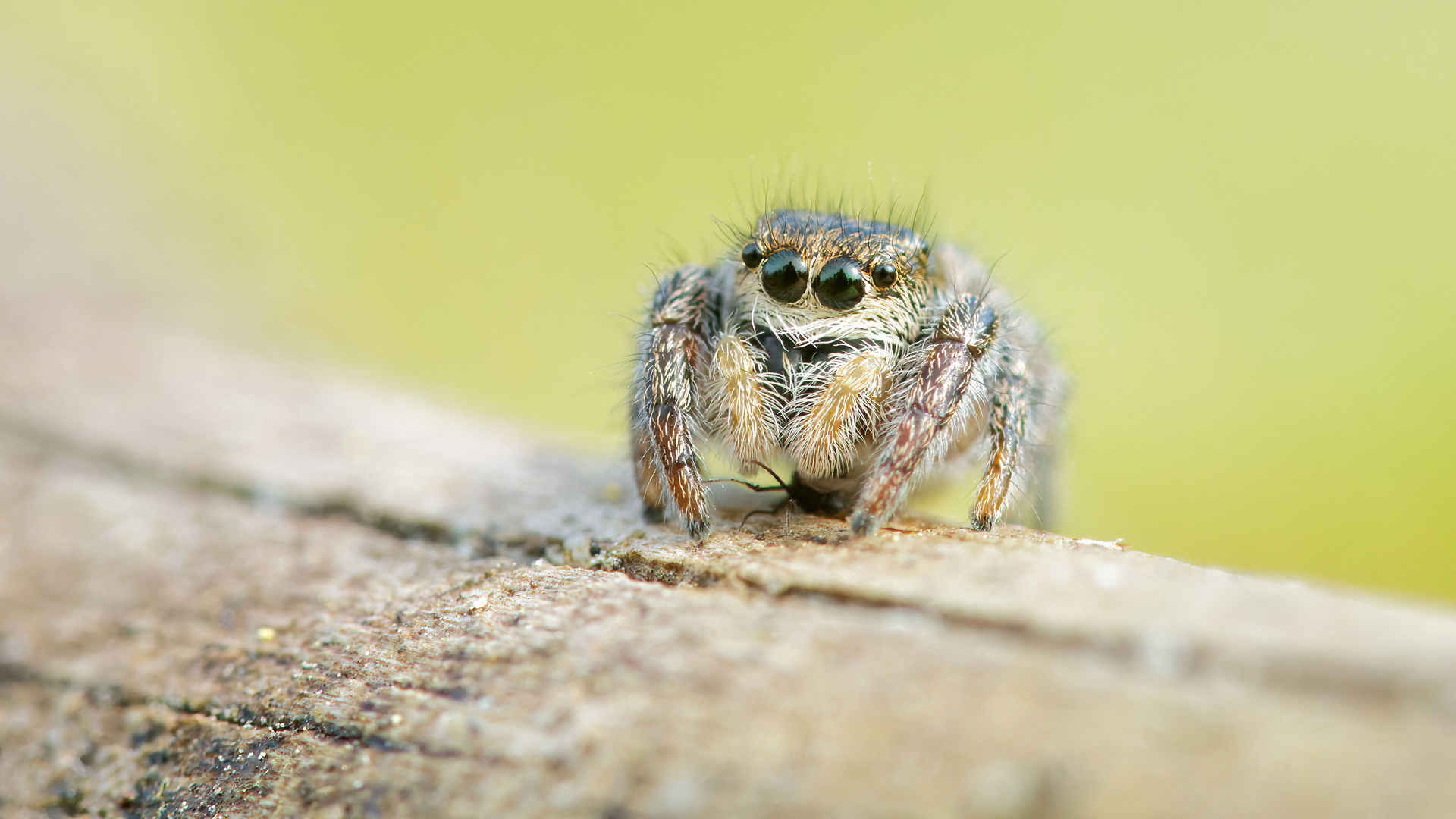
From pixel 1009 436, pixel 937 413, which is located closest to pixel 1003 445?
pixel 1009 436

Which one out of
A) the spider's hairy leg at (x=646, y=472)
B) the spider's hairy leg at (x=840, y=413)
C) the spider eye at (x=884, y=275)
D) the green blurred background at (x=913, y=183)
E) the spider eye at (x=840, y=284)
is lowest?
the spider's hairy leg at (x=646, y=472)

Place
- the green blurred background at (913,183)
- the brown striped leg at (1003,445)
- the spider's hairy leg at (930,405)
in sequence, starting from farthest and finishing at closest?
the green blurred background at (913,183), the brown striped leg at (1003,445), the spider's hairy leg at (930,405)

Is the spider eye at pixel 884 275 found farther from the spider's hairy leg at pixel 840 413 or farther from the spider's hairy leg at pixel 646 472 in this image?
the spider's hairy leg at pixel 646 472

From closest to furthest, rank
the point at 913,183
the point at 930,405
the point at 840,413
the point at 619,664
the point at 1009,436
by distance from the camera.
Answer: the point at 619,664 → the point at 930,405 → the point at 840,413 → the point at 1009,436 → the point at 913,183

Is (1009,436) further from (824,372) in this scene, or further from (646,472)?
(646,472)

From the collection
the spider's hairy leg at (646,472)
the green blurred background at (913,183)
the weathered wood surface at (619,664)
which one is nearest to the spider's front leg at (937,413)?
the weathered wood surface at (619,664)

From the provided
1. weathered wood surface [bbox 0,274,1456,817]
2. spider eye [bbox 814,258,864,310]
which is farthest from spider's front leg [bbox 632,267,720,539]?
spider eye [bbox 814,258,864,310]
